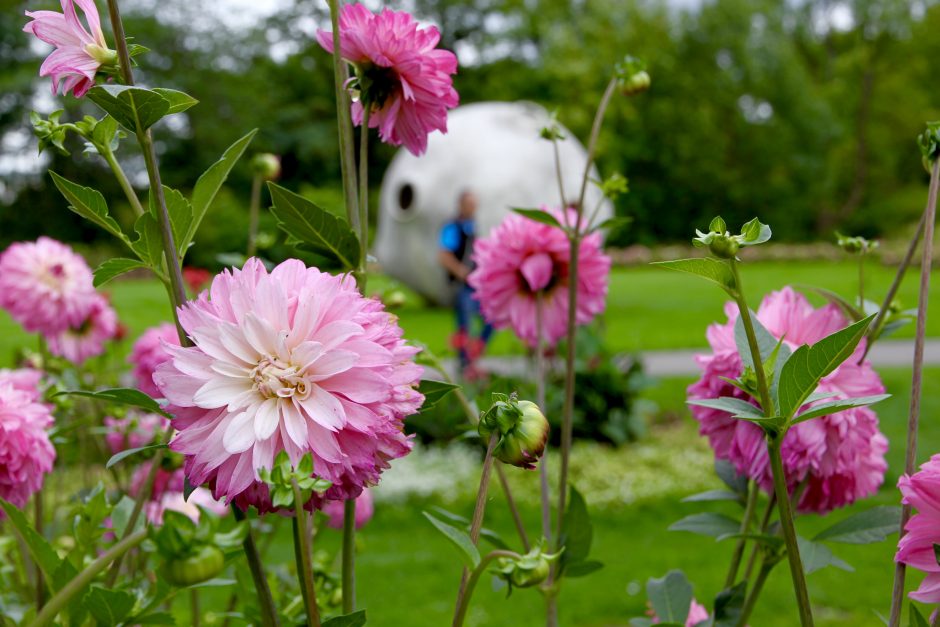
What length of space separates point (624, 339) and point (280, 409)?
279 inches

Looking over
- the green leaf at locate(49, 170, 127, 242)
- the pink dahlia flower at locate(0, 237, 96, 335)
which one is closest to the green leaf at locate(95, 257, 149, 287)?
the green leaf at locate(49, 170, 127, 242)

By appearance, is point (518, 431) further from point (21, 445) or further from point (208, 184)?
point (21, 445)

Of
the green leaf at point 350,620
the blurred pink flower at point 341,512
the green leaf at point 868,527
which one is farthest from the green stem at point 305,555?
the blurred pink flower at point 341,512

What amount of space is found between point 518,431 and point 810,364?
0.55ft

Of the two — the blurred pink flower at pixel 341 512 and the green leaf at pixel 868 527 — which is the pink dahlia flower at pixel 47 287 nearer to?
the blurred pink flower at pixel 341 512

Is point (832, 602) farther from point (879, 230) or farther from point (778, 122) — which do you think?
point (879, 230)

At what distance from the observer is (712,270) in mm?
521

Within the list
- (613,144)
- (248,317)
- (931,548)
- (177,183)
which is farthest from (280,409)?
(177,183)

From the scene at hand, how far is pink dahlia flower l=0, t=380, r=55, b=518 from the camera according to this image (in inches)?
31.0

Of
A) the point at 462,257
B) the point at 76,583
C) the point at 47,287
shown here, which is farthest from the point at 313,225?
the point at 462,257

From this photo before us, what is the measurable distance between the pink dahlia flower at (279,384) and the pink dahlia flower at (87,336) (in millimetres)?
1763

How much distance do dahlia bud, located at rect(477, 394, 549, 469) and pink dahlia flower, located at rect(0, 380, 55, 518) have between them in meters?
0.46

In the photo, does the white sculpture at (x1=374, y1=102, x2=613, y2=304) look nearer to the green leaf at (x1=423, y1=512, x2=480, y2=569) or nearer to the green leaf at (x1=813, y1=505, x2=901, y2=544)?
the green leaf at (x1=813, y1=505, x2=901, y2=544)

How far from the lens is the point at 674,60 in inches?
787
